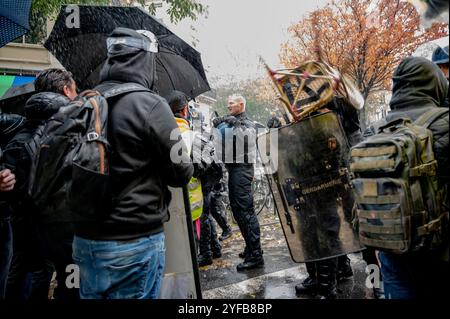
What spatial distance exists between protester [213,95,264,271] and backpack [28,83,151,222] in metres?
3.15

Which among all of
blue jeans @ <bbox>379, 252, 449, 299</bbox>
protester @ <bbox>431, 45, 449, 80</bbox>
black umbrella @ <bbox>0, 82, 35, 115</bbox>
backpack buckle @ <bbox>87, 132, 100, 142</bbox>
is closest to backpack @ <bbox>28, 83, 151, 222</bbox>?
backpack buckle @ <bbox>87, 132, 100, 142</bbox>

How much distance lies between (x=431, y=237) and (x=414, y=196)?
8.3 inches

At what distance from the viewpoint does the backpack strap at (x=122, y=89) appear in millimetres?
1985

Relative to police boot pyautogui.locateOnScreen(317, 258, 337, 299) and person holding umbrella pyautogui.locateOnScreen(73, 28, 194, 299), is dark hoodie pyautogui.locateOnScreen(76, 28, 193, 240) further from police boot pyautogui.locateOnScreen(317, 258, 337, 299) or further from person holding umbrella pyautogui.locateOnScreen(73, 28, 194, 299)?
police boot pyautogui.locateOnScreen(317, 258, 337, 299)

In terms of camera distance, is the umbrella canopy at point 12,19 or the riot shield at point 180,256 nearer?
the riot shield at point 180,256

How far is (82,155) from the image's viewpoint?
179cm

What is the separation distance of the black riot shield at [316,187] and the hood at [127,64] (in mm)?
1550

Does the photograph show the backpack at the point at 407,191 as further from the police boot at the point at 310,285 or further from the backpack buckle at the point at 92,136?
the police boot at the point at 310,285

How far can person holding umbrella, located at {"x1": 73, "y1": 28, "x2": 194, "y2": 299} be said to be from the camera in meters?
1.91

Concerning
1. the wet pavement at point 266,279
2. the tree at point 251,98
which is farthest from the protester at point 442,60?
the tree at point 251,98

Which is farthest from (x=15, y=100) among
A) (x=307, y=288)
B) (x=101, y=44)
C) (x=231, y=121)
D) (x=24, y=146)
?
(x=307, y=288)

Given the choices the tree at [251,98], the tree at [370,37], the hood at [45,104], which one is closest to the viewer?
the hood at [45,104]

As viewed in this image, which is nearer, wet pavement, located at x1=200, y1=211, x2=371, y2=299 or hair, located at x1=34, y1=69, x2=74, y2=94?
hair, located at x1=34, y1=69, x2=74, y2=94

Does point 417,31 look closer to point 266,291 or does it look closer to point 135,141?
point 266,291
